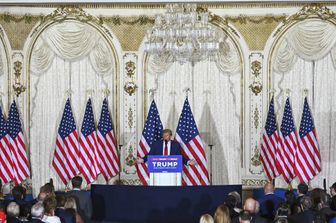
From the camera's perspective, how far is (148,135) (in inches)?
812

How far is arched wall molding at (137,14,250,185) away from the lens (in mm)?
21656

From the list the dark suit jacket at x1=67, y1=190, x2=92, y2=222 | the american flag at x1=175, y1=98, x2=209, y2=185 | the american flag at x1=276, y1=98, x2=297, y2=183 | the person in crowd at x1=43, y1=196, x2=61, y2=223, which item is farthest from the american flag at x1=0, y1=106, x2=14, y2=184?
the person in crowd at x1=43, y1=196, x2=61, y2=223

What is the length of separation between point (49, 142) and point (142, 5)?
4.09 m

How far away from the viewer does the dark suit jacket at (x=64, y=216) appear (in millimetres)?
12990

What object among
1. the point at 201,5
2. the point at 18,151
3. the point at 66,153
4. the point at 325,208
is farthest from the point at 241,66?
the point at 325,208

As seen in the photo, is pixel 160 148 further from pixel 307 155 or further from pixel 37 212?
pixel 37 212

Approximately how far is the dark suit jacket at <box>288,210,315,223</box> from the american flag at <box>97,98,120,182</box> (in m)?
8.82

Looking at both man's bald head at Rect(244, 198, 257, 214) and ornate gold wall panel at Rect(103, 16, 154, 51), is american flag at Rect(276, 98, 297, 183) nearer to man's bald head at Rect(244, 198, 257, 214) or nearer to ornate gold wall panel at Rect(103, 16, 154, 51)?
ornate gold wall panel at Rect(103, 16, 154, 51)

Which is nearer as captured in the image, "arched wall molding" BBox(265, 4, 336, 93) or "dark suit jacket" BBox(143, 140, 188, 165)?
"dark suit jacket" BBox(143, 140, 188, 165)

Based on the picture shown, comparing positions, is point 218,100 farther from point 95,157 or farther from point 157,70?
point 95,157

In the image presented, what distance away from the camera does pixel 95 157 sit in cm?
2111

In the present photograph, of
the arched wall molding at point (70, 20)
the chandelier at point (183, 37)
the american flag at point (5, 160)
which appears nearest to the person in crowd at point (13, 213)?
the chandelier at point (183, 37)

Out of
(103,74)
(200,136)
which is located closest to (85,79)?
(103,74)

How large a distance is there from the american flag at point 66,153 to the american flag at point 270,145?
4443 millimetres
